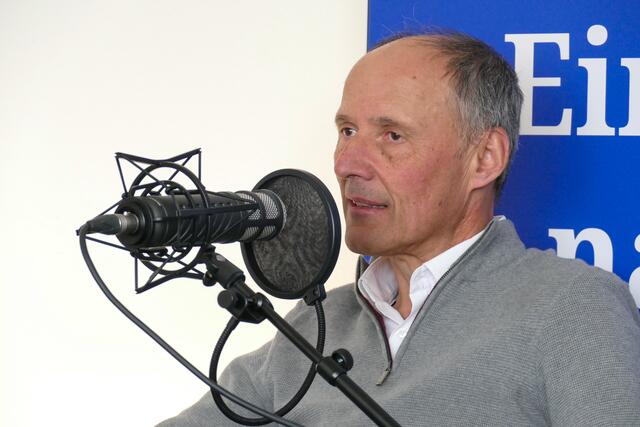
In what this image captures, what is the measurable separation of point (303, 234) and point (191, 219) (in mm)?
208

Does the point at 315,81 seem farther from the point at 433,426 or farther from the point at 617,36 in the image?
the point at 433,426

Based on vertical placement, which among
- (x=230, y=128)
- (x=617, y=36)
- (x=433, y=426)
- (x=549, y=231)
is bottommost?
(x=433, y=426)

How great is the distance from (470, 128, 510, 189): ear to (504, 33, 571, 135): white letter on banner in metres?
0.28

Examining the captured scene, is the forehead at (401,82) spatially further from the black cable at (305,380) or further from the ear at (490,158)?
the black cable at (305,380)

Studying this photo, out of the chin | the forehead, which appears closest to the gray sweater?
the chin

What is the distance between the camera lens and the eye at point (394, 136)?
1586 mm

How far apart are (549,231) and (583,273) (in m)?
0.49

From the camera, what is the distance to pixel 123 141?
2283mm

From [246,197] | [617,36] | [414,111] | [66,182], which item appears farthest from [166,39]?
[246,197]

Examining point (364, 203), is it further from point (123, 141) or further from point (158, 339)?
point (123, 141)

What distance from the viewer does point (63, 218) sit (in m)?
2.33

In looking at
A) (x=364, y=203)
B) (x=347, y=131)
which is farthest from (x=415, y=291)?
(x=347, y=131)

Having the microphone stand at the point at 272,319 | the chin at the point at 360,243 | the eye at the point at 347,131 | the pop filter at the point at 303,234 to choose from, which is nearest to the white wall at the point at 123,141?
the eye at the point at 347,131

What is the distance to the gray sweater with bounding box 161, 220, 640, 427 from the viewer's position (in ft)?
4.32
